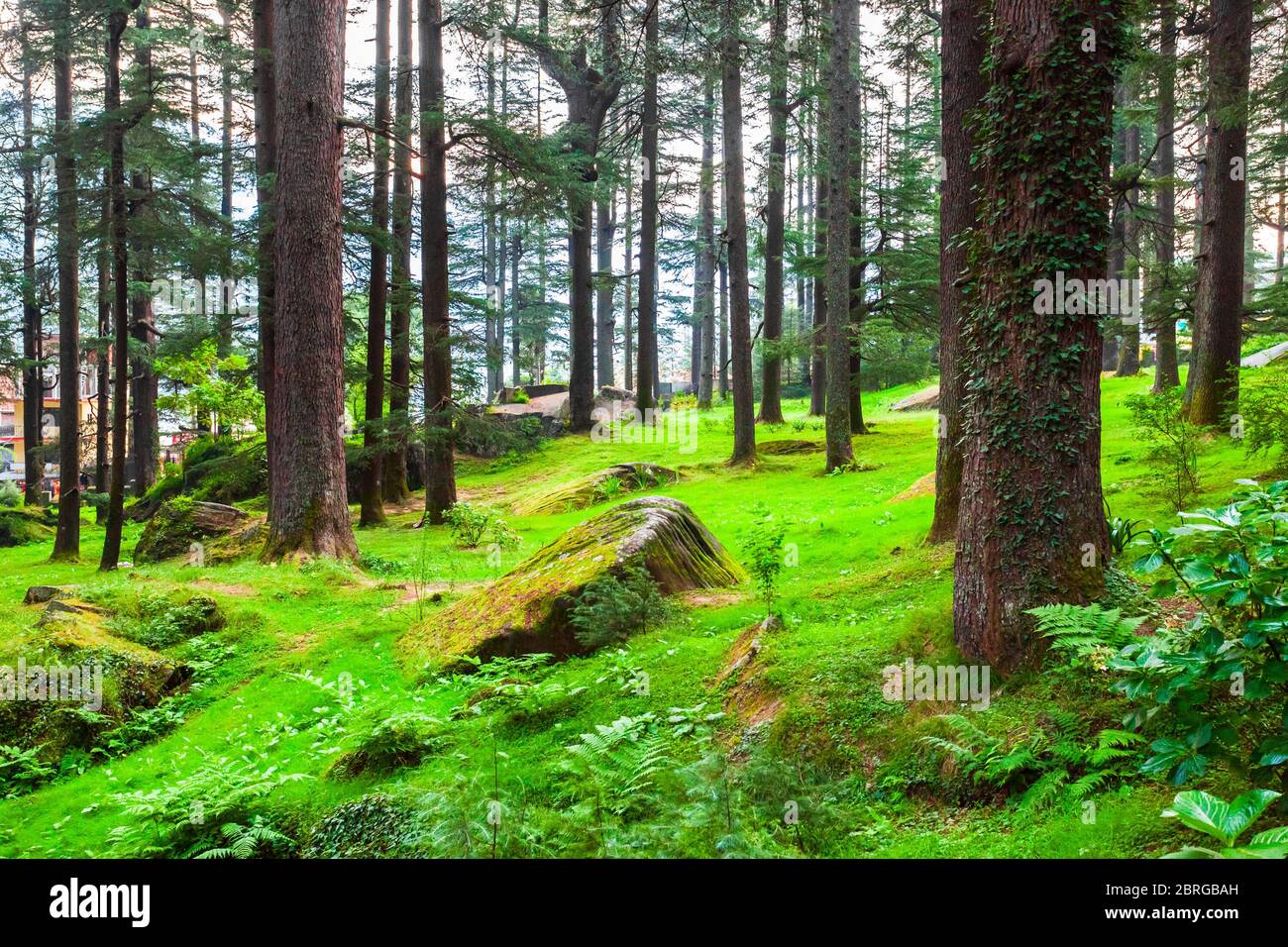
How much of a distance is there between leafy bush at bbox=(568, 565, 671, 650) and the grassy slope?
201 millimetres

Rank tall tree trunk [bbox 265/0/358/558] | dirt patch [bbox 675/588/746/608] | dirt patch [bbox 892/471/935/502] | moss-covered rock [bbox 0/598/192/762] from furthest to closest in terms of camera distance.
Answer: dirt patch [bbox 892/471/935/502]
tall tree trunk [bbox 265/0/358/558]
dirt patch [bbox 675/588/746/608]
moss-covered rock [bbox 0/598/192/762]

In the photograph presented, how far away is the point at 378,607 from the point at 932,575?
18.7 ft

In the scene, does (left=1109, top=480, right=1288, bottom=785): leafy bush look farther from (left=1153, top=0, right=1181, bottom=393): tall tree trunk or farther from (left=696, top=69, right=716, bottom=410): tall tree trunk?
(left=696, top=69, right=716, bottom=410): tall tree trunk

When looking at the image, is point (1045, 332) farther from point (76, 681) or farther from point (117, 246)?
point (117, 246)

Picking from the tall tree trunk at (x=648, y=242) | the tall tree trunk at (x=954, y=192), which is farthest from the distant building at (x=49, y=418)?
the tall tree trunk at (x=954, y=192)

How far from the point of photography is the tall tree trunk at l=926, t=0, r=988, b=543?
20.9 ft

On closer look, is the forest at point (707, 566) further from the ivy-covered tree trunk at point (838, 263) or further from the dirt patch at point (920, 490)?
the dirt patch at point (920, 490)

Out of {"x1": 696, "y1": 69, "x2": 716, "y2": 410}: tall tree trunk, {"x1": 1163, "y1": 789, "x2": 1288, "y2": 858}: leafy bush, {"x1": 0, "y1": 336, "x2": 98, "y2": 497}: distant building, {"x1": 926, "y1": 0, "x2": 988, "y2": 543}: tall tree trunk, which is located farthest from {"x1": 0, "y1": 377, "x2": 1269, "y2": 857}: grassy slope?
{"x1": 696, "y1": 69, "x2": 716, "y2": 410}: tall tree trunk

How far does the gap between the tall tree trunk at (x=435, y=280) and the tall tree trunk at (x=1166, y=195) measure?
36.3ft

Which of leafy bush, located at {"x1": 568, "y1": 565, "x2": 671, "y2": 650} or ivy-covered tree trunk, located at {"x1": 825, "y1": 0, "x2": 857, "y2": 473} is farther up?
ivy-covered tree trunk, located at {"x1": 825, "y1": 0, "x2": 857, "y2": 473}

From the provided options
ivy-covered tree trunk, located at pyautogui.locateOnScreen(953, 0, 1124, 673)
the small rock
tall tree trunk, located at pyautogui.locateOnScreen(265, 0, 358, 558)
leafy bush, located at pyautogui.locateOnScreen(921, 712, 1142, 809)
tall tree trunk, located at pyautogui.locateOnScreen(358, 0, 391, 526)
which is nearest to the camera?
leafy bush, located at pyautogui.locateOnScreen(921, 712, 1142, 809)

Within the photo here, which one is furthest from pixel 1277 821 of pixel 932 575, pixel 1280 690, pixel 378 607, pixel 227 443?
pixel 227 443

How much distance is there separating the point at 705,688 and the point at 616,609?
4.03 ft

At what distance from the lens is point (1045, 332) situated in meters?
4.30
